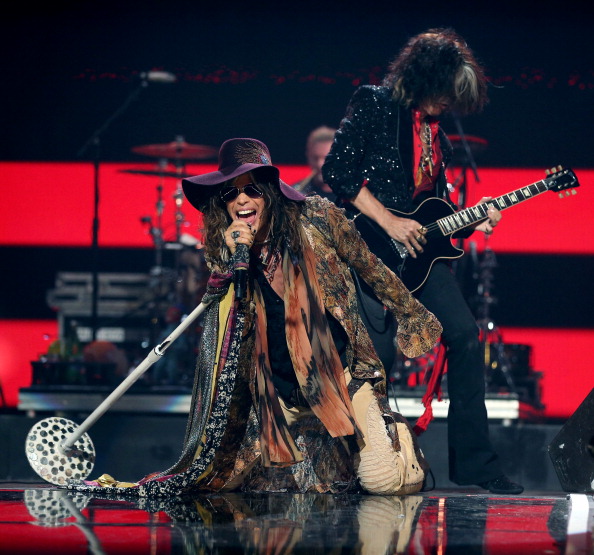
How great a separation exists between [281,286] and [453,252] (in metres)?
0.88

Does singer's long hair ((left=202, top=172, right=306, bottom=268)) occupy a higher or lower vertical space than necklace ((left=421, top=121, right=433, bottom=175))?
lower

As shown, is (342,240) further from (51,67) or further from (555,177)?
(51,67)

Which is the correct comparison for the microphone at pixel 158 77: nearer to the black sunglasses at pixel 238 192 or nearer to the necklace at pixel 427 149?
the necklace at pixel 427 149

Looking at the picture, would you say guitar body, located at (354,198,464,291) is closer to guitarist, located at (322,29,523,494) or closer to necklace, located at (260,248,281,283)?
guitarist, located at (322,29,523,494)

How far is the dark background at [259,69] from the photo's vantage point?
300 inches

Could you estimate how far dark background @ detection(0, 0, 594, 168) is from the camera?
7.61 m

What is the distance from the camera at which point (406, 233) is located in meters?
4.07

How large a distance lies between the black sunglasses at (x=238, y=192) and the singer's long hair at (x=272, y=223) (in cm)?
2

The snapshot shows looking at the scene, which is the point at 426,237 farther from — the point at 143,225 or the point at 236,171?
the point at 143,225

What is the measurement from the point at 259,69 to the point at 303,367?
5.04 meters

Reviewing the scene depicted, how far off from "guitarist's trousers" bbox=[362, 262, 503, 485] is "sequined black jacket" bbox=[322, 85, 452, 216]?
18.0 inches

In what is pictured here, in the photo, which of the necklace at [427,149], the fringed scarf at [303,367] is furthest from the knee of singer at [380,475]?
the necklace at [427,149]

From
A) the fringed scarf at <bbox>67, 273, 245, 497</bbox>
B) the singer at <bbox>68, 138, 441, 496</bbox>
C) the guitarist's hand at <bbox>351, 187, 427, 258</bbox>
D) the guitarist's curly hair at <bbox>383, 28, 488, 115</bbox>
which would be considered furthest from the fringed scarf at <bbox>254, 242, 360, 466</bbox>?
the guitarist's curly hair at <bbox>383, 28, 488, 115</bbox>

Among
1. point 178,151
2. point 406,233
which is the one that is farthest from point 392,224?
point 178,151
